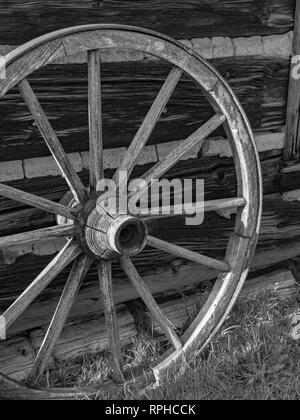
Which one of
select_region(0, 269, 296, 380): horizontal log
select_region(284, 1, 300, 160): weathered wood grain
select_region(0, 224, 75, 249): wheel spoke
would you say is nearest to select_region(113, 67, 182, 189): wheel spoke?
select_region(0, 224, 75, 249): wheel spoke

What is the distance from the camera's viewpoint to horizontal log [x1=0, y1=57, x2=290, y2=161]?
2.79 meters

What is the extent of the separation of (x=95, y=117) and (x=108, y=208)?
345 mm

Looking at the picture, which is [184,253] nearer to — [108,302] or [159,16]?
[108,302]

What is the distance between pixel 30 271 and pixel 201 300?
96cm

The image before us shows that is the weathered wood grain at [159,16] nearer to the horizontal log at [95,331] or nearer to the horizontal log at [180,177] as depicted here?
the horizontal log at [180,177]

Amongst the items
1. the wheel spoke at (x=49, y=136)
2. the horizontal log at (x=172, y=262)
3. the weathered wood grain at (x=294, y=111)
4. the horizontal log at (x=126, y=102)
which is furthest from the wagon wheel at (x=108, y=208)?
the weathered wood grain at (x=294, y=111)

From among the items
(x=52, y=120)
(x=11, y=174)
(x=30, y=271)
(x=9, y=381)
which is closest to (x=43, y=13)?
(x=52, y=120)

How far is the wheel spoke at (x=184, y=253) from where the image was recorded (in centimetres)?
278

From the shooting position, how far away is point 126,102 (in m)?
3.03

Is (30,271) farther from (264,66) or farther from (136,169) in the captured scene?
(264,66)

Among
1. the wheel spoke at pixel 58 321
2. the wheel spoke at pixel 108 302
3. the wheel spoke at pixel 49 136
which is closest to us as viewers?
the wheel spoke at pixel 49 136

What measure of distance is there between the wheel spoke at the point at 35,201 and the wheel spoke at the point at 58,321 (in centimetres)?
20

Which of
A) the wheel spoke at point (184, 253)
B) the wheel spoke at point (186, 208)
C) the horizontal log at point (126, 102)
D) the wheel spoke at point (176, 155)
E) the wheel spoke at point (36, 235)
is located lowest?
the wheel spoke at point (36, 235)

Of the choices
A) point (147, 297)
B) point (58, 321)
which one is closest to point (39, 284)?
point (58, 321)
